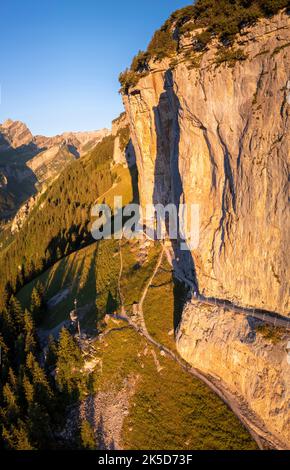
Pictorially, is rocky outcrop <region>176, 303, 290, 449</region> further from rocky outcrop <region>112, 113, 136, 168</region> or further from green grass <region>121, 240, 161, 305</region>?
rocky outcrop <region>112, 113, 136, 168</region>

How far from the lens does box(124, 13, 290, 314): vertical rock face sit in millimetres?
25219

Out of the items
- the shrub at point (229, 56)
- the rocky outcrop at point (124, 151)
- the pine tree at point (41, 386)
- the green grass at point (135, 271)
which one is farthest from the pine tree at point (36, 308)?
the rocky outcrop at point (124, 151)

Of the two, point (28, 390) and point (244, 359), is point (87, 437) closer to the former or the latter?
point (28, 390)

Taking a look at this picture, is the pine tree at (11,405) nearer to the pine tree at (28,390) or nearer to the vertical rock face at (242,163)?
the pine tree at (28,390)

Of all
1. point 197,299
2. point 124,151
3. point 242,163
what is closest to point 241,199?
point 242,163

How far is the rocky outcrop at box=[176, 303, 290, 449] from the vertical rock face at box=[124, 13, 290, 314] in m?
2.76

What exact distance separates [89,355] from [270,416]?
25.2 m

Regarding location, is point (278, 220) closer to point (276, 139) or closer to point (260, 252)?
point (260, 252)

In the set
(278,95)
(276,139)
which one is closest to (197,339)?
(276,139)

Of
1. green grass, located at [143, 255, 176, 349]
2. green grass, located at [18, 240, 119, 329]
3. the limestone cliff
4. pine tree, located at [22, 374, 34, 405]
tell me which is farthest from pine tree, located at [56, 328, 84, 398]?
the limestone cliff

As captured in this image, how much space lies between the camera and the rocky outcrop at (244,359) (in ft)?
86.9

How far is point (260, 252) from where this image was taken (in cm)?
2870

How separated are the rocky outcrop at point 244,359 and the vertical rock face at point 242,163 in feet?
9.05
